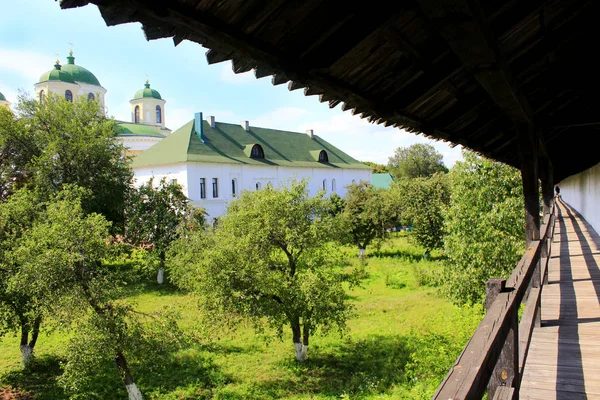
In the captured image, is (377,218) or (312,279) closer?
(312,279)

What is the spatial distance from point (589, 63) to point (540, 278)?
2.68 m

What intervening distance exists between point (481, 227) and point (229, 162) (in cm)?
2332

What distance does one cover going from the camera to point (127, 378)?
11.6 meters

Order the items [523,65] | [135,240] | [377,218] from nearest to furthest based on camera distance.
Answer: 1. [523,65]
2. [135,240]
3. [377,218]

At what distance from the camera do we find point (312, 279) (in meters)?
13.4

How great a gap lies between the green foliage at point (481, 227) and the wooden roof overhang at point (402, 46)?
8.82m

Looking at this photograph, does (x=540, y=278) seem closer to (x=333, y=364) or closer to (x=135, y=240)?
(x=333, y=364)

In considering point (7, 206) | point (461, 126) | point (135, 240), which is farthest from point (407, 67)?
point (135, 240)

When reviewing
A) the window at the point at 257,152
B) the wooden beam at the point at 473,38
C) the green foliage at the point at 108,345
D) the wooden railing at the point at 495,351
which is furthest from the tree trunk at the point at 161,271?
the wooden beam at the point at 473,38

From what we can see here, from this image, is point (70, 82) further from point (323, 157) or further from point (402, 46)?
point (402, 46)

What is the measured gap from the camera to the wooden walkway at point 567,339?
3.71 meters

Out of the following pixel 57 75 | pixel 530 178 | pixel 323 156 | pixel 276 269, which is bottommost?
pixel 276 269

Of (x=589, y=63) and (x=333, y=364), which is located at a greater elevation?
(x=589, y=63)

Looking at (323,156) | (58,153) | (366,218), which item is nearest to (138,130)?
(323,156)
